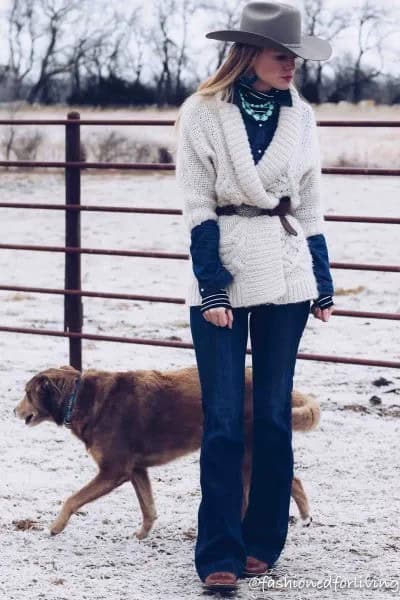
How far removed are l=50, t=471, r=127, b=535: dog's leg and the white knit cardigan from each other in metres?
0.89

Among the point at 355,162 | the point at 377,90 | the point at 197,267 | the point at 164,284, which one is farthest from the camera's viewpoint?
the point at 377,90

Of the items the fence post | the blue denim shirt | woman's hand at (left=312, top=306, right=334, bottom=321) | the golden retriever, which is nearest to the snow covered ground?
the golden retriever

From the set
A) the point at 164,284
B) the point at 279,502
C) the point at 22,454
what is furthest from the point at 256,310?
the point at 164,284

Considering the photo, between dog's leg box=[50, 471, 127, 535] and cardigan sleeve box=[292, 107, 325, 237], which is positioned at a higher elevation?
cardigan sleeve box=[292, 107, 325, 237]

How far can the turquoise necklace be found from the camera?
327 centimetres

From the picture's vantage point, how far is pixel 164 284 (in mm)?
9422

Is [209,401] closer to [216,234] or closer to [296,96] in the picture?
[216,234]

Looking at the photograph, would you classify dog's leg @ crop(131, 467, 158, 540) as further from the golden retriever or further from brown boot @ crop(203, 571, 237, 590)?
brown boot @ crop(203, 571, 237, 590)

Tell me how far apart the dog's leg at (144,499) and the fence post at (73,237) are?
2.27 m

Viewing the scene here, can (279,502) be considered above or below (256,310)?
below

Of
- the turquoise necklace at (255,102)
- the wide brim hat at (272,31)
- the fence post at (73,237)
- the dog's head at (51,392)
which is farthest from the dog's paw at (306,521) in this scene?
the fence post at (73,237)

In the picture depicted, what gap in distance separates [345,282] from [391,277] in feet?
1.45

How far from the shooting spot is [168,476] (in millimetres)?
4539

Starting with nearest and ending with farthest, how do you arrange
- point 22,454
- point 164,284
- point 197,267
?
point 197,267
point 22,454
point 164,284
